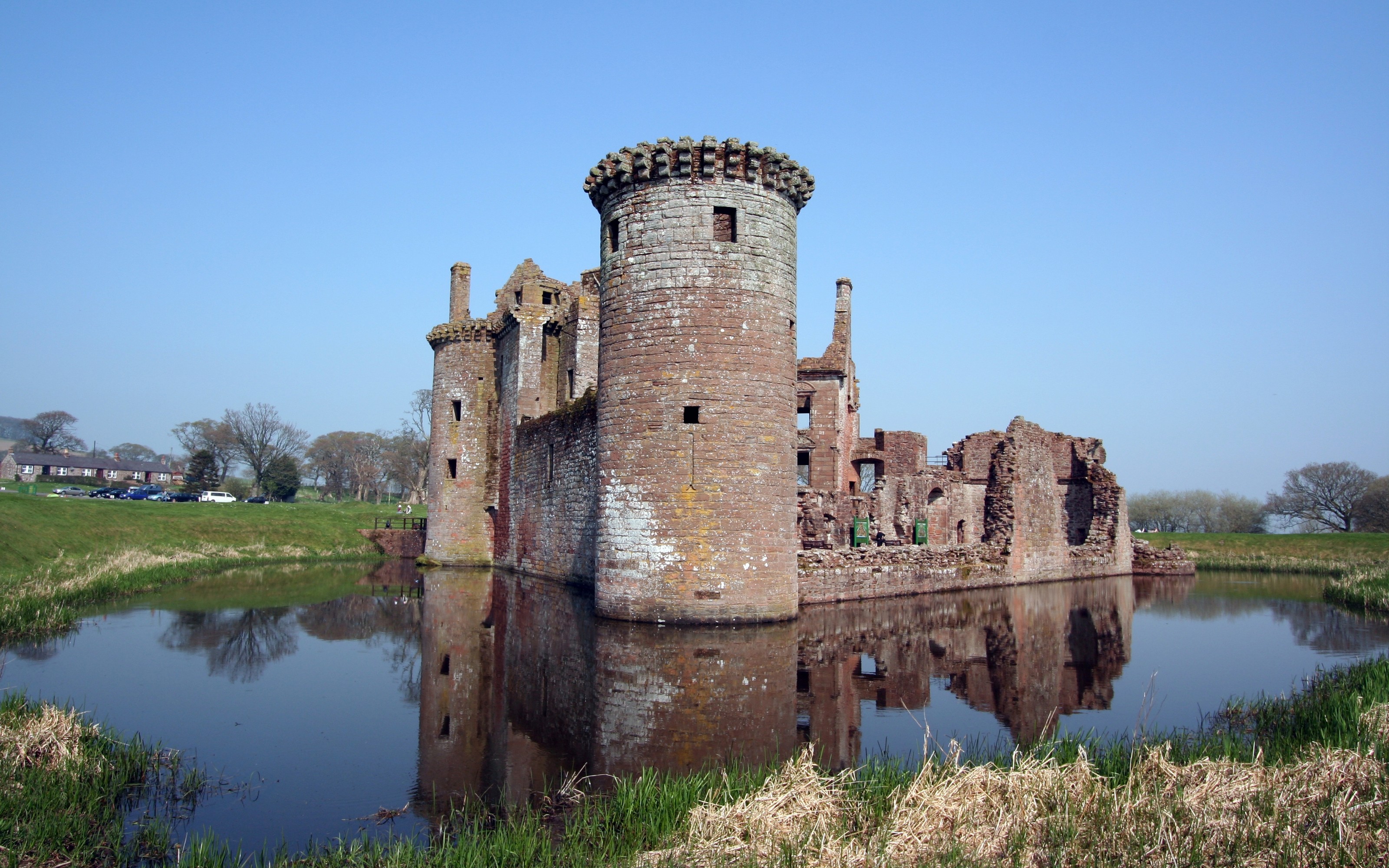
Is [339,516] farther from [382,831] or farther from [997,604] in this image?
[382,831]

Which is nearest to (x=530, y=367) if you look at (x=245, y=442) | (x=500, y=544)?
(x=500, y=544)

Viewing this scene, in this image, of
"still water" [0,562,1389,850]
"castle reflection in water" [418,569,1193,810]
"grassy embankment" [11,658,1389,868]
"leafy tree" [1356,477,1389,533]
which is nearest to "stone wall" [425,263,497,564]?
"still water" [0,562,1389,850]

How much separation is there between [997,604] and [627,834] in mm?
15645

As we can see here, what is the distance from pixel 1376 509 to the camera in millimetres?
53250

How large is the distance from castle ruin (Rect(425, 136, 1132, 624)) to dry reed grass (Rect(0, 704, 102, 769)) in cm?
806

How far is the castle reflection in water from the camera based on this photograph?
7023 mm

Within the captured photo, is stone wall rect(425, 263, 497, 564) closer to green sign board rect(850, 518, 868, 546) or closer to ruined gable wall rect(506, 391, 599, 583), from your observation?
ruined gable wall rect(506, 391, 599, 583)

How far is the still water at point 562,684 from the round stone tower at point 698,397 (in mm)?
856

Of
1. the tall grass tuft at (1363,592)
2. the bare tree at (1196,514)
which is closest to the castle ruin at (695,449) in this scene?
the tall grass tuft at (1363,592)

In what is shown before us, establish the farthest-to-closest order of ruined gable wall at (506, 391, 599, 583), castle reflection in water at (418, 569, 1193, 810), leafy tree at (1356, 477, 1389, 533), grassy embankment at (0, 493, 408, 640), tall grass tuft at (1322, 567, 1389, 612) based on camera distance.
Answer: leafy tree at (1356, 477, 1389, 533)
ruined gable wall at (506, 391, 599, 583)
tall grass tuft at (1322, 567, 1389, 612)
grassy embankment at (0, 493, 408, 640)
castle reflection in water at (418, 569, 1193, 810)

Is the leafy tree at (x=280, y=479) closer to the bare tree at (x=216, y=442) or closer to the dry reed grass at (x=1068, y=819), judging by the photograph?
the bare tree at (x=216, y=442)

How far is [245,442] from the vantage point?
71250 millimetres

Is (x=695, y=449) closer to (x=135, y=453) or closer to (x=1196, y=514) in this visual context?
(x=1196, y=514)

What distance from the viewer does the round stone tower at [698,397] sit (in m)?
13.4
